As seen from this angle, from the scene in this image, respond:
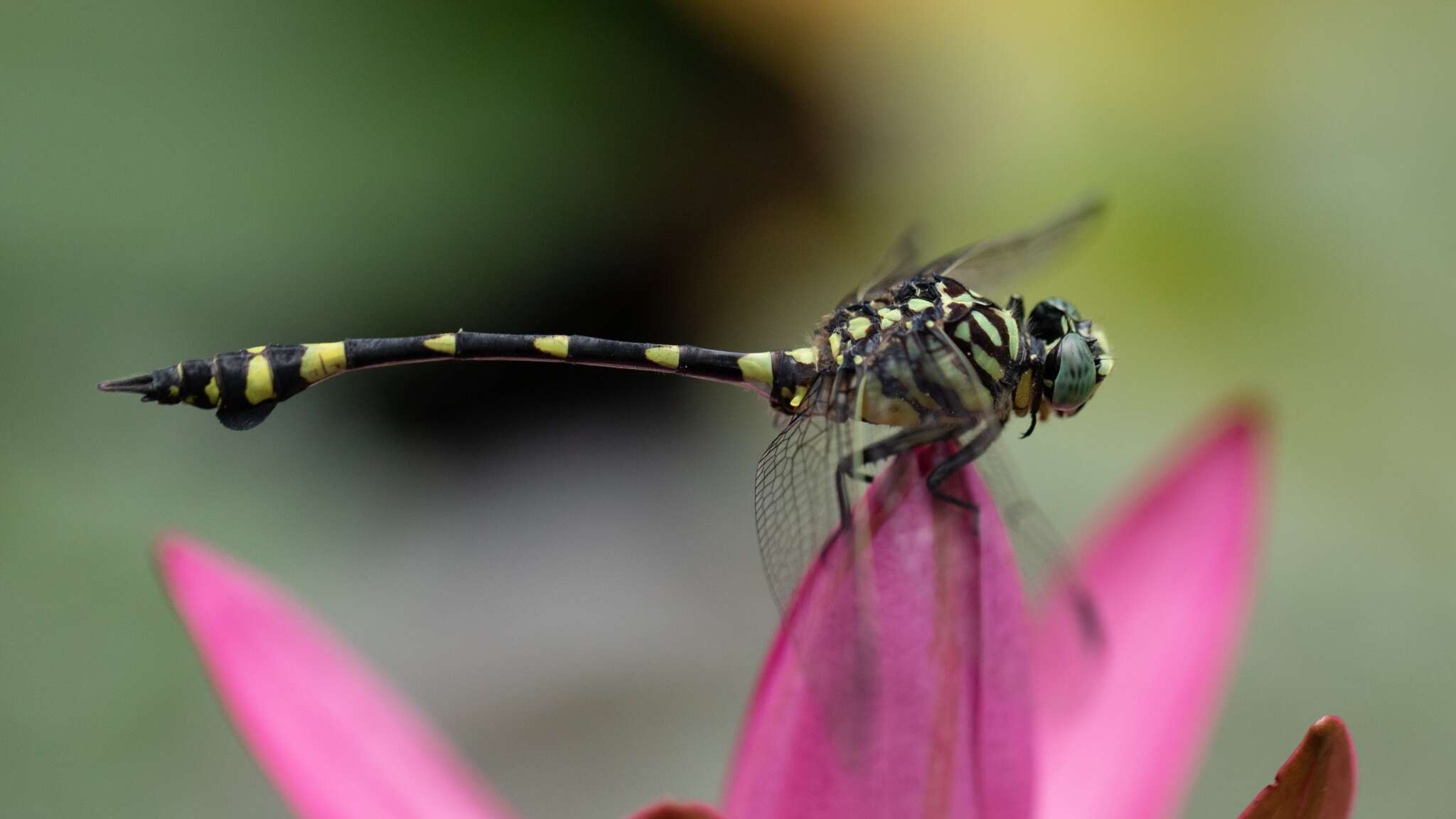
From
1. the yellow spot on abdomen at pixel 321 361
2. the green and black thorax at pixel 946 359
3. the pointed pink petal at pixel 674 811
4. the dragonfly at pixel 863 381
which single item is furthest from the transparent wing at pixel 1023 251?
the pointed pink petal at pixel 674 811

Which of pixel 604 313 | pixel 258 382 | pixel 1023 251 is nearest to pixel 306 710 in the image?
pixel 258 382

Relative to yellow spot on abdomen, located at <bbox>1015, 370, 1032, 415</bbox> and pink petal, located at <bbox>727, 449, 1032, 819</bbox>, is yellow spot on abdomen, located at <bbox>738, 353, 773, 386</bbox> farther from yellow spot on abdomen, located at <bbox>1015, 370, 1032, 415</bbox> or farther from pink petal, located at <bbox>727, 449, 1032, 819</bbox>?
pink petal, located at <bbox>727, 449, 1032, 819</bbox>

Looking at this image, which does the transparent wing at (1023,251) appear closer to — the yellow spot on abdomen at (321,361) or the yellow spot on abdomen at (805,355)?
the yellow spot on abdomen at (805,355)

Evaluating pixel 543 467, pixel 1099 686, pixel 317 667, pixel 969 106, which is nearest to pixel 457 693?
pixel 543 467

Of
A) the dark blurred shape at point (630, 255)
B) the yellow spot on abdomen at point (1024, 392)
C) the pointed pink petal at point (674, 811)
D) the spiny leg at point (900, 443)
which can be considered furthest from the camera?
the dark blurred shape at point (630, 255)

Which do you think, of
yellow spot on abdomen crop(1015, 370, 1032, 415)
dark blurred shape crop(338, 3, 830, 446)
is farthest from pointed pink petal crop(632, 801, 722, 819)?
dark blurred shape crop(338, 3, 830, 446)

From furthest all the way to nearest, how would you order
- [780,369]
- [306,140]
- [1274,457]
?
[306,140] < [1274,457] < [780,369]

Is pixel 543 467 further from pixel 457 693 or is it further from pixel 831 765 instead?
pixel 831 765
